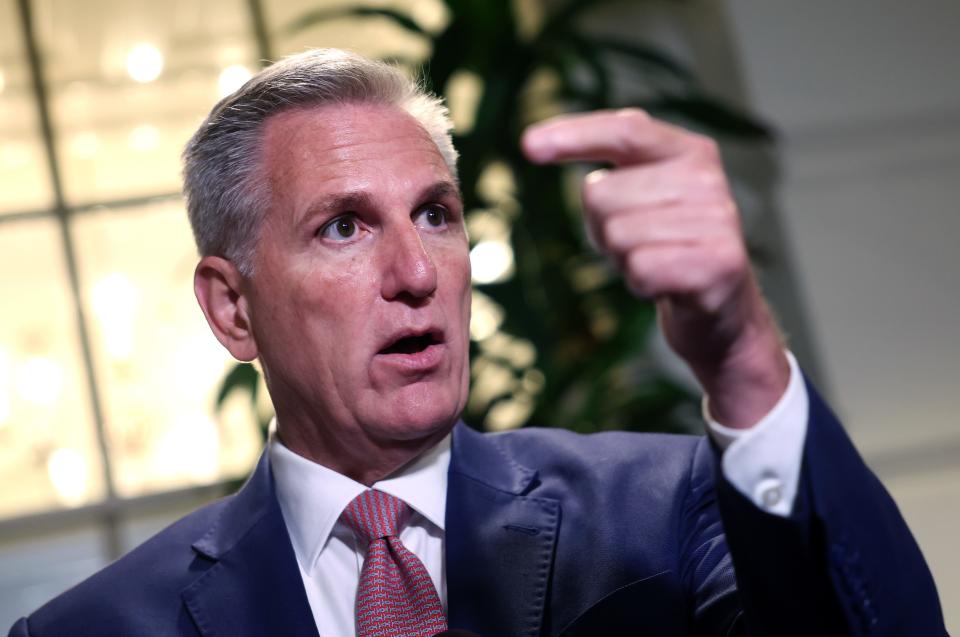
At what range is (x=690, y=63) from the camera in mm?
3061

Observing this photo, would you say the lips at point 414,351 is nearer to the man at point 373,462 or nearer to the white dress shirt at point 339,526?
the man at point 373,462

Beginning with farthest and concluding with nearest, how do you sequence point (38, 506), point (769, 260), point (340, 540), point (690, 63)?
1. point (38, 506)
2. point (690, 63)
3. point (769, 260)
4. point (340, 540)

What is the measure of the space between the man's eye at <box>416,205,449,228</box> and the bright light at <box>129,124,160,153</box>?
2672mm

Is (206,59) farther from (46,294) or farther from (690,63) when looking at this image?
(690,63)

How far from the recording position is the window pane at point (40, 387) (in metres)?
3.54

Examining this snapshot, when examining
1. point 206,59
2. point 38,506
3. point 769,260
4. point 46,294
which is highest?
point 206,59

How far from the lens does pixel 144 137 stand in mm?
3789

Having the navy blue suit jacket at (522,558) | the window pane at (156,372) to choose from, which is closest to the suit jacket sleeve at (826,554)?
the navy blue suit jacket at (522,558)

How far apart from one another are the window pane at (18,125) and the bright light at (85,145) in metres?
0.11

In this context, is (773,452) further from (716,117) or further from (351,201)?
(716,117)

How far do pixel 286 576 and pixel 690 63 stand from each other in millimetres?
2166

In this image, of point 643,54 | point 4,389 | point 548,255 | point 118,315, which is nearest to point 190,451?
point 118,315

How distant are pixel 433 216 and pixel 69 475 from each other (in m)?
2.67

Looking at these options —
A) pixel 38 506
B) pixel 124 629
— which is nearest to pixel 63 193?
pixel 38 506
